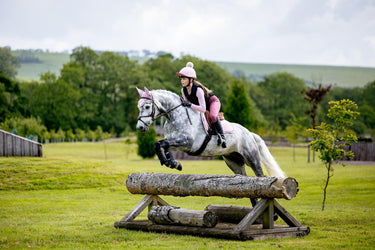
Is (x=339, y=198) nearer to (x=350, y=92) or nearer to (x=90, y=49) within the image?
(x=90, y=49)

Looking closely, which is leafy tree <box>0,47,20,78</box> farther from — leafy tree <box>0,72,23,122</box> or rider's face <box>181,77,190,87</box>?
rider's face <box>181,77,190,87</box>

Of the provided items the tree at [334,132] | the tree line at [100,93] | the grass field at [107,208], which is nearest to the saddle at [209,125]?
the grass field at [107,208]

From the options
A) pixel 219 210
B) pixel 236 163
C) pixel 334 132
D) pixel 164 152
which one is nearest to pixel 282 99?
pixel 334 132

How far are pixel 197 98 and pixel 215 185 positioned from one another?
5.66 feet

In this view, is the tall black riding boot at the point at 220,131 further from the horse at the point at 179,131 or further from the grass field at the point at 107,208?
the grass field at the point at 107,208

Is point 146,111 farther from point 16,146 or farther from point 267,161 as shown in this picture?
point 16,146

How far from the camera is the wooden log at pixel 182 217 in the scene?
933 cm

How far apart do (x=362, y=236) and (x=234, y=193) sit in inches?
105

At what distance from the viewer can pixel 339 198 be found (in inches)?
720

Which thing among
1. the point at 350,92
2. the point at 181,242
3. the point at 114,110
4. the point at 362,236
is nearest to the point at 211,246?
the point at 181,242

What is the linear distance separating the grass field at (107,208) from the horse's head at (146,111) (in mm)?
2075

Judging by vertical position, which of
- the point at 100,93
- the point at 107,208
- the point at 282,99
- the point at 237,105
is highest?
the point at 100,93

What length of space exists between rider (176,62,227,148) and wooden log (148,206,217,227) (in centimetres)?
138

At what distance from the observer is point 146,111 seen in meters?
9.30
